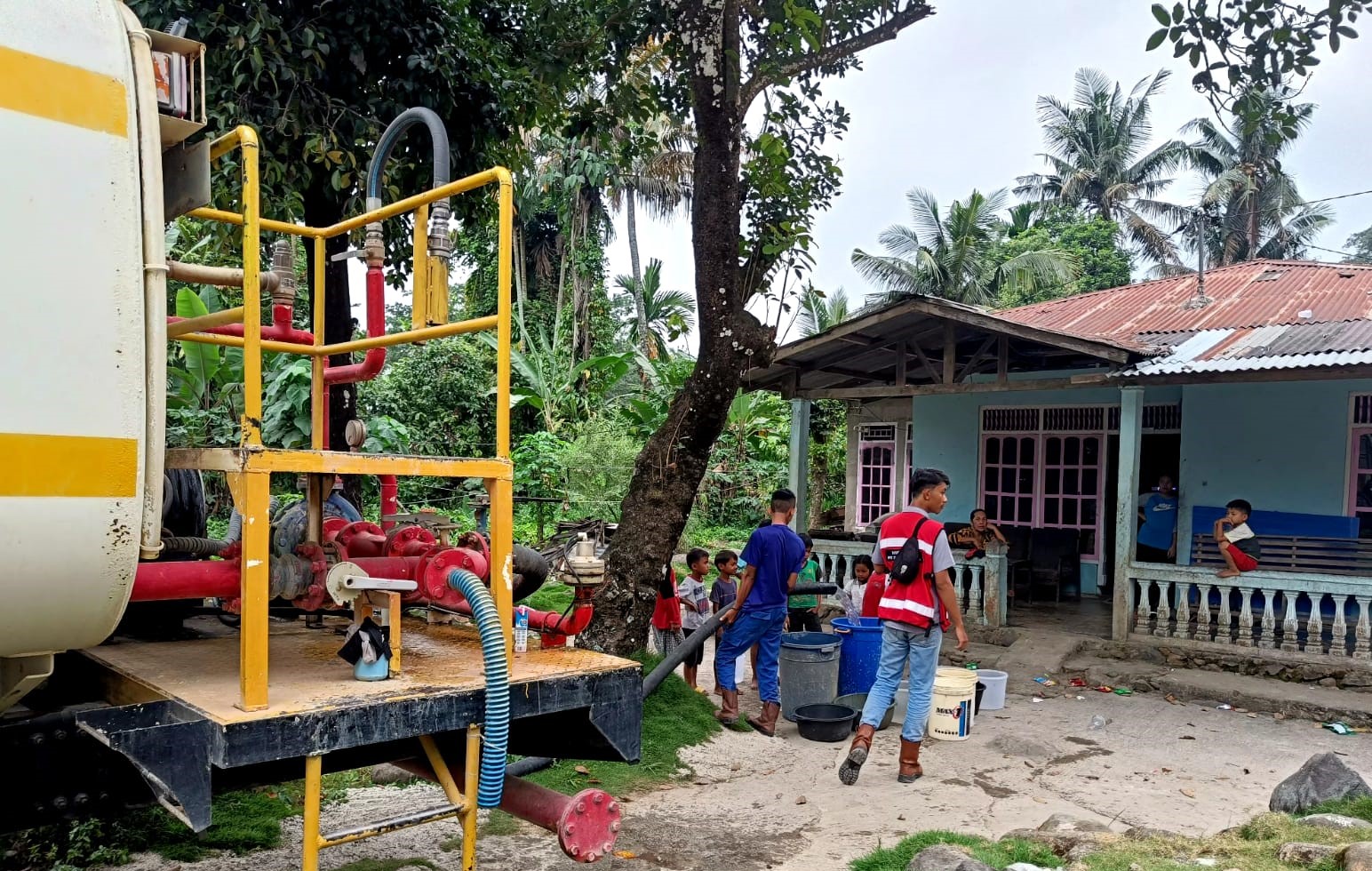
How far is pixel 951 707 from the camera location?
620cm

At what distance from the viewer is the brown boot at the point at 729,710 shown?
674 cm

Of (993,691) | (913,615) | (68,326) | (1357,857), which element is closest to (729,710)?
(913,615)

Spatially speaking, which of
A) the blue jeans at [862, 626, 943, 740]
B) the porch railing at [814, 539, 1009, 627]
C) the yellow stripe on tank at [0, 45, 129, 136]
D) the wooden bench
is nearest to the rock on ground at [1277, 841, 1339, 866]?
the blue jeans at [862, 626, 943, 740]

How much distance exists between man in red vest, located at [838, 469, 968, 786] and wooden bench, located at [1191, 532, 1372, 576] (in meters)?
4.98

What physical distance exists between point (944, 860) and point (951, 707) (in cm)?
250

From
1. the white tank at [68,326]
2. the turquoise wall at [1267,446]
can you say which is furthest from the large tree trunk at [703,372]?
the turquoise wall at [1267,446]

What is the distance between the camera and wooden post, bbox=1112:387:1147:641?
909 cm

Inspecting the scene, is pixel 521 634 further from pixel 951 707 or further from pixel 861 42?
pixel 861 42

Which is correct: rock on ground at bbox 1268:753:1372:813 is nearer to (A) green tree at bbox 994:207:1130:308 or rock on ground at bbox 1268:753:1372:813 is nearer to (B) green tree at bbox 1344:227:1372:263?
(A) green tree at bbox 994:207:1130:308

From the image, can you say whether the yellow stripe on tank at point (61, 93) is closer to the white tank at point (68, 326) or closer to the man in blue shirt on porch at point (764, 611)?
the white tank at point (68, 326)

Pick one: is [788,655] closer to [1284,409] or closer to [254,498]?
[254,498]

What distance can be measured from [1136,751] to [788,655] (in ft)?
8.14

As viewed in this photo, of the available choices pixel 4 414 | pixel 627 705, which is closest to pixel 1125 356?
pixel 627 705

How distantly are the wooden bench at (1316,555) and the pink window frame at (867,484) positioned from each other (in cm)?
579
